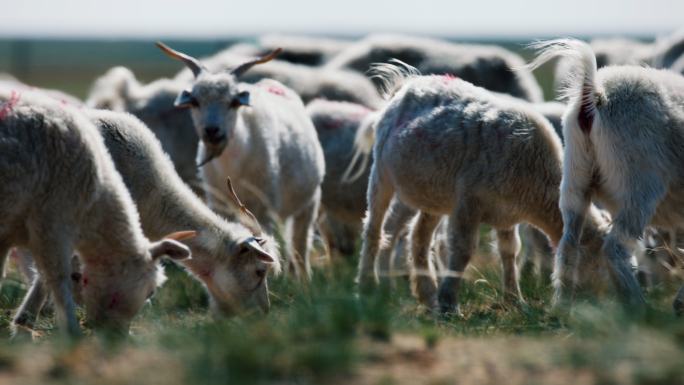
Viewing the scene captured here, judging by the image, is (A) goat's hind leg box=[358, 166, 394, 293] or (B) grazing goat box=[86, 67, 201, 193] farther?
(B) grazing goat box=[86, 67, 201, 193]

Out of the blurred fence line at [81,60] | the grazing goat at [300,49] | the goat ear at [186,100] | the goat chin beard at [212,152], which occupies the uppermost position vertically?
the goat ear at [186,100]

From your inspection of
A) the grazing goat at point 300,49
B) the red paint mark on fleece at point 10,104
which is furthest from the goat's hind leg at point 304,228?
the grazing goat at point 300,49

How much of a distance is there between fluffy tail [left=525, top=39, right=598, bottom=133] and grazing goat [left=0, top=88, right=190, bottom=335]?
2.68 m

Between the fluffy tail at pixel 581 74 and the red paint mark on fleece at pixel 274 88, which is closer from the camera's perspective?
the fluffy tail at pixel 581 74

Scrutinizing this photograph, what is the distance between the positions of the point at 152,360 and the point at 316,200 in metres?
4.77

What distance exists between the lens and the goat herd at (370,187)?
4.72m

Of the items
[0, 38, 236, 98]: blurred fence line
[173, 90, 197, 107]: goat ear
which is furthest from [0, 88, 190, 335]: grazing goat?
[0, 38, 236, 98]: blurred fence line

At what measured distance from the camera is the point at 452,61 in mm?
11484

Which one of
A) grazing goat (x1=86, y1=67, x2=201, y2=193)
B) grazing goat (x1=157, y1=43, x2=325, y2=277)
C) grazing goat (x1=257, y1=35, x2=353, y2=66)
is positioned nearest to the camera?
grazing goat (x1=157, y1=43, x2=325, y2=277)

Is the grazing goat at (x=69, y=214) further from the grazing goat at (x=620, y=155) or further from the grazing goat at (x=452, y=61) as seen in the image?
the grazing goat at (x=452, y=61)

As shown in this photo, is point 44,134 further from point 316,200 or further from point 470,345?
point 316,200

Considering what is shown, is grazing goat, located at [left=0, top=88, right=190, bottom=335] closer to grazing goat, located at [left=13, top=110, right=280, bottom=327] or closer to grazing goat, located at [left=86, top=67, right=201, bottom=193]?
grazing goat, located at [left=13, top=110, right=280, bottom=327]

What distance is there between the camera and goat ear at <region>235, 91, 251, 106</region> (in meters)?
6.88

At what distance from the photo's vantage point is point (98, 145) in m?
4.93
